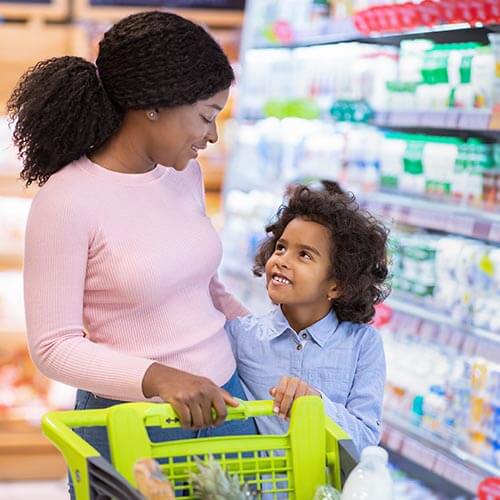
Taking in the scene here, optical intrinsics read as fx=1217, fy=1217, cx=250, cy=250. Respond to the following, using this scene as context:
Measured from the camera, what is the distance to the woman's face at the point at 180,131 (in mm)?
2283

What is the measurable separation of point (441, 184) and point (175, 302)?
1968 mm

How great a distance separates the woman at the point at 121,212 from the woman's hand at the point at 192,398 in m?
0.13

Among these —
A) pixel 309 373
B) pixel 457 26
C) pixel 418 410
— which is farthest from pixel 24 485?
pixel 309 373

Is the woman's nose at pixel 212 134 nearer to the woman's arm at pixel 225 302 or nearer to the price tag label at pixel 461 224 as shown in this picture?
the woman's arm at pixel 225 302

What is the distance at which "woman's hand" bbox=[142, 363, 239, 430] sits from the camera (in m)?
1.99

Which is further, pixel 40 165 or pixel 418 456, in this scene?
pixel 418 456

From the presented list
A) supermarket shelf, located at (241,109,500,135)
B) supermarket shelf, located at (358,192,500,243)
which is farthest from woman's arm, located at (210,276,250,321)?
supermarket shelf, located at (241,109,500,135)

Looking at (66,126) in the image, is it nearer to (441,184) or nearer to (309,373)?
(309,373)

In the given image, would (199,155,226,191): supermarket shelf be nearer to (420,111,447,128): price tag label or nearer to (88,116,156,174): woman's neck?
(420,111,447,128): price tag label

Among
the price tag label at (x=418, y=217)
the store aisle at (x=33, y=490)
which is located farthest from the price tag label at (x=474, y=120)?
the store aisle at (x=33, y=490)

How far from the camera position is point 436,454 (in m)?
3.88

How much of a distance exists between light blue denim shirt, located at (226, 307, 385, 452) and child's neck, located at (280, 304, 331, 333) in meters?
0.02

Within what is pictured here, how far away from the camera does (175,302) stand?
232 cm

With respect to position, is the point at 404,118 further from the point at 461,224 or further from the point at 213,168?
the point at 213,168
